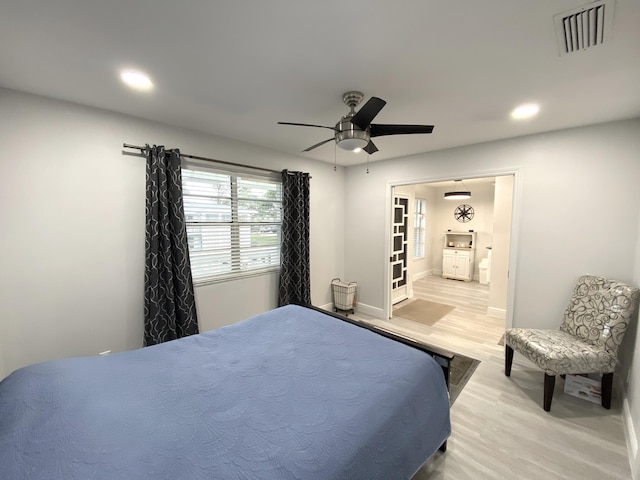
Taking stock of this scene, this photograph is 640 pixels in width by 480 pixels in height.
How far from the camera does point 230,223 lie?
127 inches

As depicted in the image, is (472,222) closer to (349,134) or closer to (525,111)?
(525,111)

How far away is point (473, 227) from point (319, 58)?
22.2ft

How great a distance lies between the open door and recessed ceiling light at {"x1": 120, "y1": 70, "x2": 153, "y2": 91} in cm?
382

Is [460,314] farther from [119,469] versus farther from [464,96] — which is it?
[119,469]

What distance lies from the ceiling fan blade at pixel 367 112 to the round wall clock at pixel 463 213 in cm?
619

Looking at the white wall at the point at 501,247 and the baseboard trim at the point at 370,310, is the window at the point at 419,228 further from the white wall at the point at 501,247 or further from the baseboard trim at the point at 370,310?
the baseboard trim at the point at 370,310

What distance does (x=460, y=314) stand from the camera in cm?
442

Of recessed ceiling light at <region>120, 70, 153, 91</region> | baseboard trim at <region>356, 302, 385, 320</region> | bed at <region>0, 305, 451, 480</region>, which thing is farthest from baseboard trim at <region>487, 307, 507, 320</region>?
recessed ceiling light at <region>120, 70, 153, 91</region>

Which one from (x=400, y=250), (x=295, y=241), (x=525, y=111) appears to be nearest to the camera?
(x=525, y=111)

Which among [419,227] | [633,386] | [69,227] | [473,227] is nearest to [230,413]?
[69,227]

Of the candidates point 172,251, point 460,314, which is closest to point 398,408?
point 172,251

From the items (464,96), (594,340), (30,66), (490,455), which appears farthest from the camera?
(594,340)

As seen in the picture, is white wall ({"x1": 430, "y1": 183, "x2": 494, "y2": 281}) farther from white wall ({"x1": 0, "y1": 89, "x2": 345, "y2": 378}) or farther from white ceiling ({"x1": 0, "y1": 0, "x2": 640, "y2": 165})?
white wall ({"x1": 0, "y1": 89, "x2": 345, "y2": 378})

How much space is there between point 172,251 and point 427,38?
2.75 meters
